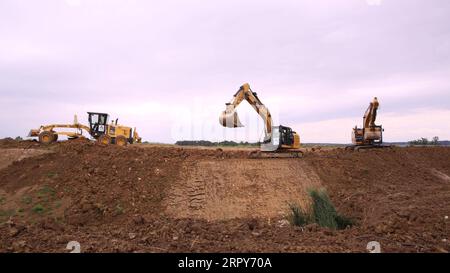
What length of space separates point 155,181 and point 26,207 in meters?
4.64

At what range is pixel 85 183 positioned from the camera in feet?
49.3

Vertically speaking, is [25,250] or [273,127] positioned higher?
[273,127]

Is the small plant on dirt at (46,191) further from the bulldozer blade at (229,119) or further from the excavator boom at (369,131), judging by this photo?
the excavator boom at (369,131)

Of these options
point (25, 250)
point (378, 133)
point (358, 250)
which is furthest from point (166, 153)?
point (378, 133)

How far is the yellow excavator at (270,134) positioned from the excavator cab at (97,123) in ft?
31.4

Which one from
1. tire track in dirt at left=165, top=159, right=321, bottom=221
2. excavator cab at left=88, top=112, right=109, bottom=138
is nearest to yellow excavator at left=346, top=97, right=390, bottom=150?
tire track in dirt at left=165, top=159, right=321, bottom=221

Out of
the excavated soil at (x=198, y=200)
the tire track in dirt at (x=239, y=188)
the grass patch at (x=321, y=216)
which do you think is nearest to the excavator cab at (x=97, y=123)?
the excavated soil at (x=198, y=200)

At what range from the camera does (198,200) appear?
15.0 metres

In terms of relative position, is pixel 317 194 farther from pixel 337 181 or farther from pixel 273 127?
pixel 273 127

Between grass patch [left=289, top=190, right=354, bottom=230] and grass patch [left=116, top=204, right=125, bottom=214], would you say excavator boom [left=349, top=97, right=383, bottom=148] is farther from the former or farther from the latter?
grass patch [left=116, top=204, right=125, bottom=214]

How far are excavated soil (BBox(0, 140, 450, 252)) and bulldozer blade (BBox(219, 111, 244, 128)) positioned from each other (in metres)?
1.66

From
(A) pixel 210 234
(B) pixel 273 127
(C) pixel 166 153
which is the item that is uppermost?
(B) pixel 273 127

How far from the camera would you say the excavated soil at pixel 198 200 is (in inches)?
336

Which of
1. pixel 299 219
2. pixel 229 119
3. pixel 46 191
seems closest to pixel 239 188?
pixel 229 119
